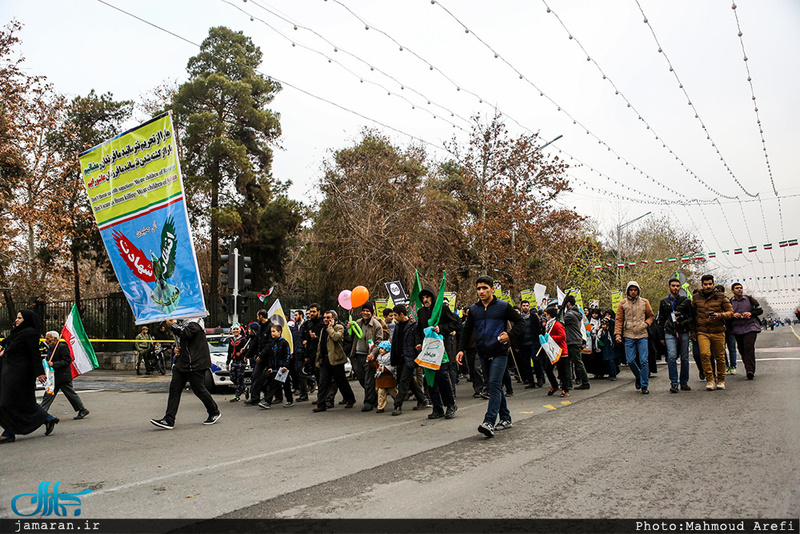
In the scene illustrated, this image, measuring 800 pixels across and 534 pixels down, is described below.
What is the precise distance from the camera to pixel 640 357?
10.5 m

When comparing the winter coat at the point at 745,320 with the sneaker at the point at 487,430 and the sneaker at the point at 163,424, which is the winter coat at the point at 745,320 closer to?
the sneaker at the point at 487,430

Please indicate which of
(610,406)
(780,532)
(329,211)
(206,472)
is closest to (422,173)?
(329,211)

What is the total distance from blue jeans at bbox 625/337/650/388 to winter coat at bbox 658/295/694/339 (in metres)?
0.61

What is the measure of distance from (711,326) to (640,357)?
4.09ft

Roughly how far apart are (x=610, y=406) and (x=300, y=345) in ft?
19.9

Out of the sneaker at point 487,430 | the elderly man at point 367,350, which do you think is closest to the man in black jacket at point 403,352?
the elderly man at point 367,350

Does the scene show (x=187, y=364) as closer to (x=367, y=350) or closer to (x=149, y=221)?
(x=149, y=221)

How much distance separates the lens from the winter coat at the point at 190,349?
30.6 feet

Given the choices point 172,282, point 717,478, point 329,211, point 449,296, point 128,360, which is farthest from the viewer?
point 329,211

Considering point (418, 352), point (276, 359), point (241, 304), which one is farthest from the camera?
point (241, 304)

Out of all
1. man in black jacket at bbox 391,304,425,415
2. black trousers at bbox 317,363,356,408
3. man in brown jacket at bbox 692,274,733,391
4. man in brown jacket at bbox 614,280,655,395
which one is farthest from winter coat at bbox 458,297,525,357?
man in brown jacket at bbox 692,274,733,391

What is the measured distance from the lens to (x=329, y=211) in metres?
28.1

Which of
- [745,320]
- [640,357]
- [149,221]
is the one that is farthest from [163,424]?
[745,320]

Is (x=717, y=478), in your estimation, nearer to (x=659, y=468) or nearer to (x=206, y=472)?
(x=659, y=468)
